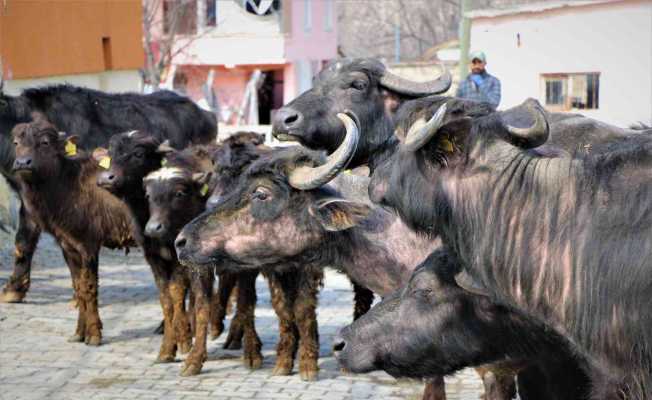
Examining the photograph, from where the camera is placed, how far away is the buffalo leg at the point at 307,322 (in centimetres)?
1032

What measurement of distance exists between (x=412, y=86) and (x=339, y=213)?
5.45ft

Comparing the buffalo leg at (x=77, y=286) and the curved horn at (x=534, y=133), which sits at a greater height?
the curved horn at (x=534, y=133)

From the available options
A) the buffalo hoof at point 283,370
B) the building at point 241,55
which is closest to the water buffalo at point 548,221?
the buffalo hoof at point 283,370

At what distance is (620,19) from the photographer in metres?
24.3

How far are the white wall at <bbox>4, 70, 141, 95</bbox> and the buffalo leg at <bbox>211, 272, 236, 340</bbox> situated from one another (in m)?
7.69

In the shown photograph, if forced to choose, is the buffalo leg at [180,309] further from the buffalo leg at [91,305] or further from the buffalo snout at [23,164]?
the buffalo snout at [23,164]

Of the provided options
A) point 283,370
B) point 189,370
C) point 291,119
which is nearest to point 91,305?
point 189,370

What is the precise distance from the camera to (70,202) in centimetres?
1252

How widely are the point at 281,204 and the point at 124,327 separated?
5.42 m

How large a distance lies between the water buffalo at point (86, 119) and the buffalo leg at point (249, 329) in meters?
4.16

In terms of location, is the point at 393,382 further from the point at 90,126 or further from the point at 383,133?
the point at 90,126

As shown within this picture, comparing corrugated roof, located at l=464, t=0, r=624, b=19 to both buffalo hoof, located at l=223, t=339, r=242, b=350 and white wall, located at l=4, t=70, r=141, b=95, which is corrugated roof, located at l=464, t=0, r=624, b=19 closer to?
white wall, located at l=4, t=70, r=141, b=95

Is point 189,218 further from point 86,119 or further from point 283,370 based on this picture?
point 86,119

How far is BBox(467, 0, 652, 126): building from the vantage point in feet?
79.5
